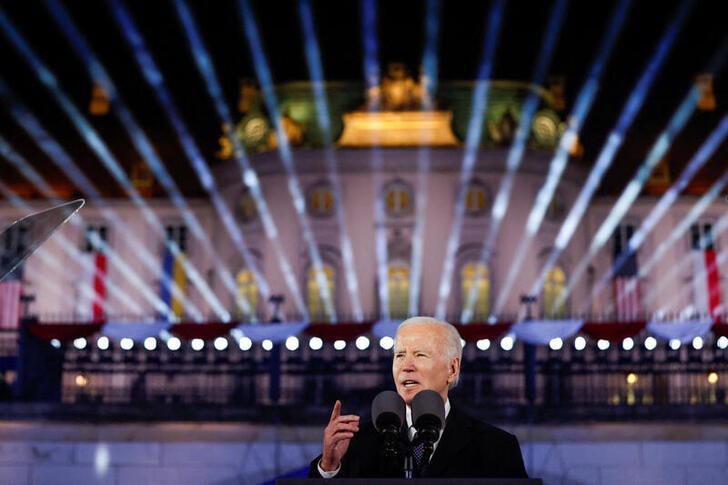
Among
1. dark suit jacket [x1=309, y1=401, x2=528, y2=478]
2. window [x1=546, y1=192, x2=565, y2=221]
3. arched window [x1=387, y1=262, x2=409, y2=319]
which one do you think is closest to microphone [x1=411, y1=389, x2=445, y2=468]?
dark suit jacket [x1=309, y1=401, x2=528, y2=478]

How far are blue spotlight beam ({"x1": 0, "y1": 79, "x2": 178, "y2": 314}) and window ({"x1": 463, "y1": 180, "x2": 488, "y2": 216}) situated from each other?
13.5 meters

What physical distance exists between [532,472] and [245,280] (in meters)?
26.4

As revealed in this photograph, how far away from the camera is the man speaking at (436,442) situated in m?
4.30

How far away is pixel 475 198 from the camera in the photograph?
38.7 m

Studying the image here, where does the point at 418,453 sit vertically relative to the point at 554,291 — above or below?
below

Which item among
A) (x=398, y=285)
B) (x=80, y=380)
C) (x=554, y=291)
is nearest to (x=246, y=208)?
(x=398, y=285)

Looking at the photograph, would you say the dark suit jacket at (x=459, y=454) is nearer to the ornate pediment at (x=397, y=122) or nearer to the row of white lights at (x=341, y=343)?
the row of white lights at (x=341, y=343)

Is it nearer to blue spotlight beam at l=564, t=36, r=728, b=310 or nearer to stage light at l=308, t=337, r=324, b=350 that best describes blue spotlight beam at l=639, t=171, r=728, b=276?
blue spotlight beam at l=564, t=36, r=728, b=310

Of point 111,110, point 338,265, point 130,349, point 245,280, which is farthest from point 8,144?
point 130,349

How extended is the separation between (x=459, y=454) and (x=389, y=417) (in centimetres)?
62

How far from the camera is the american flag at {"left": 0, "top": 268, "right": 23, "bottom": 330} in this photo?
30.6m

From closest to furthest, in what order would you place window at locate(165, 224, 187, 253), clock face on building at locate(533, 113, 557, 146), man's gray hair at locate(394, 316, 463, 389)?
man's gray hair at locate(394, 316, 463, 389), clock face on building at locate(533, 113, 557, 146), window at locate(165, 224, 187, 253)

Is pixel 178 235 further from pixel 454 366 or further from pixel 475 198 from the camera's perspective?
pixel 454 366

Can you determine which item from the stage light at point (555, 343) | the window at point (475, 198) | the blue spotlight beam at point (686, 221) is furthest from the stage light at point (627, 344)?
the blue spotlight beam at point (686, 221)
